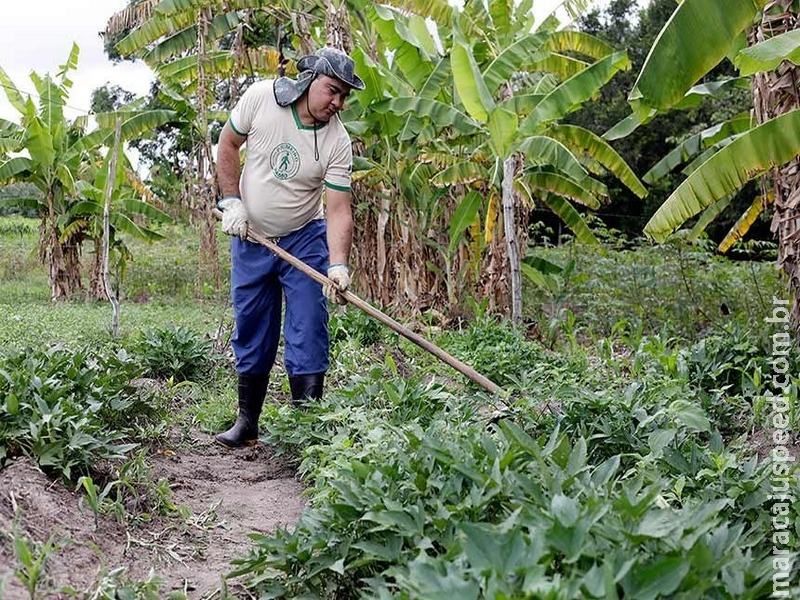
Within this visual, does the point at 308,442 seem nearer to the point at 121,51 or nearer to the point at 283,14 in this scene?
the point at 283,14

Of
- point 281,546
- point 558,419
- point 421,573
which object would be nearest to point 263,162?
point 558,419

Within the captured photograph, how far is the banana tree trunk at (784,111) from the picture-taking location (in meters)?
5.04

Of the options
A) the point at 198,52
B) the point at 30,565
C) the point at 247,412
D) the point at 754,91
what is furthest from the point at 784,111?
the point at 198,52

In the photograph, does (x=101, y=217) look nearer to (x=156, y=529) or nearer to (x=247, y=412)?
(x=247, y=412)

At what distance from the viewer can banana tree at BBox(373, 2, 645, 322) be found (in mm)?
6961

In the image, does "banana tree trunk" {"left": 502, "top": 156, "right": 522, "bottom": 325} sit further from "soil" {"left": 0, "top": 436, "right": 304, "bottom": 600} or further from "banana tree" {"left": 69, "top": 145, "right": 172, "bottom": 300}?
"banana tree" {"left": 69, "top": 145, "right": 172, "bottom": 300}

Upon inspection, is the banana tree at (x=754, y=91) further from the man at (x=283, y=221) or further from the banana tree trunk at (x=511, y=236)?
the banana tree trunk at (x=511, y=236)

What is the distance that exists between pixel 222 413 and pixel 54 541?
7.24 feet

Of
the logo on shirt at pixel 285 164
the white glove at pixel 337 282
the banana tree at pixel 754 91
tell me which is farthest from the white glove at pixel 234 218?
the banana tree at pixel 754 91

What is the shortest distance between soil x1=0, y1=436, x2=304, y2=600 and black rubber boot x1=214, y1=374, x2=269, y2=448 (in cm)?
48

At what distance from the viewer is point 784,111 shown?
5.07m

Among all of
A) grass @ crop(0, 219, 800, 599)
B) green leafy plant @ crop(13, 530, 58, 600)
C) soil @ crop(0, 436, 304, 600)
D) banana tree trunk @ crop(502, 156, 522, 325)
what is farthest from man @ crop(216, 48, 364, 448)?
banana tree trunk @ crop(502, 156, 522, 325)

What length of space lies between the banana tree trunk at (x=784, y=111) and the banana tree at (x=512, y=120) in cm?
186

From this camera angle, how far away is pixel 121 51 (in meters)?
10.5
